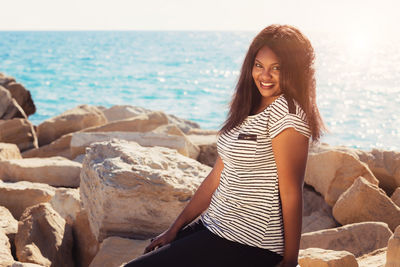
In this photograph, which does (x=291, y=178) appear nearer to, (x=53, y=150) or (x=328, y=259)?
(x=328, y=259)

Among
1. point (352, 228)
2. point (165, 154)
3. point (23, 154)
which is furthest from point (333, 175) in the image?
point (23, 154)

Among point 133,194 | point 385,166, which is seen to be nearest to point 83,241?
point 133,194

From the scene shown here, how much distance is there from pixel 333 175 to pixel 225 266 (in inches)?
111

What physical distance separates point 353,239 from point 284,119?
1.83 m

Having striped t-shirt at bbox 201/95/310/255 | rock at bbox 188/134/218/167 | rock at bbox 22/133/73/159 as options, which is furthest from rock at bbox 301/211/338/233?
rock at bbox 22/133/73/159

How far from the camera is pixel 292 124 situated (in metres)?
2.39

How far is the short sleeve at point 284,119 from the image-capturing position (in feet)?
7.86

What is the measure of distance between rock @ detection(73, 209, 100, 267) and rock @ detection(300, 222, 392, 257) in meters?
1.55

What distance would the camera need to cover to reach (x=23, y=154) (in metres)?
7.91

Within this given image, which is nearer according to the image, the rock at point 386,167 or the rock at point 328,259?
the rock at point 328,259

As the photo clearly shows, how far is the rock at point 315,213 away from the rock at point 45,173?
8.01ft

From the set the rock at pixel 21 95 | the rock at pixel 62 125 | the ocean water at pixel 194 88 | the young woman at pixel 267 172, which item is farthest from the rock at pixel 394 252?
the rock at pixel 21 95

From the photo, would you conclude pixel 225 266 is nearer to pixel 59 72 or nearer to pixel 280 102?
pixel 280 102

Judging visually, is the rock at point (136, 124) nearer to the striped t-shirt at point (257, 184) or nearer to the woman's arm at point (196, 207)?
the woman's arm at point (196, 207)
